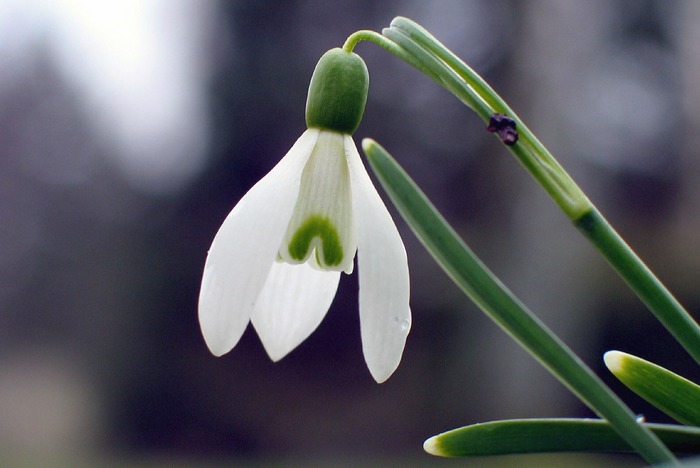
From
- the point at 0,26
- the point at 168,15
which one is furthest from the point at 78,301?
the point at 0,26

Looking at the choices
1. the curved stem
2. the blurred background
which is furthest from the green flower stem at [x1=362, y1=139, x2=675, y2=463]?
the blurred background

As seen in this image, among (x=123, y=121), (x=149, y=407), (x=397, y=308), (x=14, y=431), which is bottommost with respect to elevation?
(x=397, y=308)

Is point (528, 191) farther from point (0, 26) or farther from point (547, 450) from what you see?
point (547, 450)

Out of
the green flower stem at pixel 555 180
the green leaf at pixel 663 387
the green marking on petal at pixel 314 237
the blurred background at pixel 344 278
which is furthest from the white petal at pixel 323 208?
the blurred background at pixel 344 278

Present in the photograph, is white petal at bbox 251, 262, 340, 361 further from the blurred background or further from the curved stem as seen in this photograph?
the blurred background

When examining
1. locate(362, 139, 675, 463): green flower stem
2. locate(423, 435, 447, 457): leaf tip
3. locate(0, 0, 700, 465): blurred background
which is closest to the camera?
locate(362, 139, 675, 463): green flower stem

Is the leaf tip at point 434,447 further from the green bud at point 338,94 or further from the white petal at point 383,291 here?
the green bud at point 338,94

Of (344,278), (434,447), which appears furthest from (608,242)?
(344,278)
